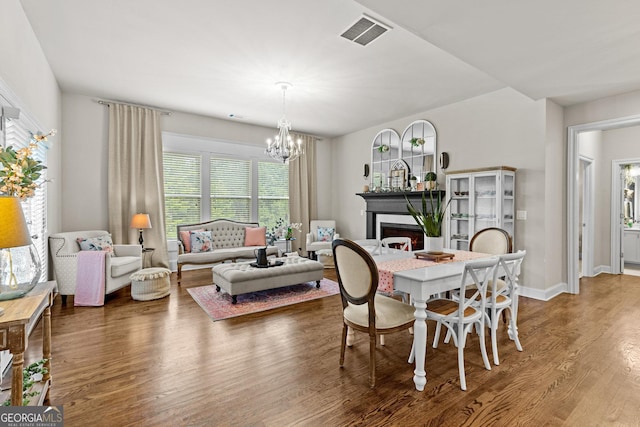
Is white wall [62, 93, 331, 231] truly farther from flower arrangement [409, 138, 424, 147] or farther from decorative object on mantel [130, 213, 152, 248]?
flower arrangement [409, 138, 424, 147]

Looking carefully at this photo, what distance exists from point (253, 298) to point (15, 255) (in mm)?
2748

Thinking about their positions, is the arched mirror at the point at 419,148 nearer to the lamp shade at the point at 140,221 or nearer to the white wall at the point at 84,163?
the lamp shade at the point at 140,221

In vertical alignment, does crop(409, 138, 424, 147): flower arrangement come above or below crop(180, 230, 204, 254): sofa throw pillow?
above

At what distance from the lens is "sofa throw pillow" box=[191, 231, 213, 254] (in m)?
5.34

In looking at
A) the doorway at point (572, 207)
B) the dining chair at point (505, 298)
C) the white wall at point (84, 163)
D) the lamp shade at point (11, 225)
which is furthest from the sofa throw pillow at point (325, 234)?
the lamp shade at point (11, 225)

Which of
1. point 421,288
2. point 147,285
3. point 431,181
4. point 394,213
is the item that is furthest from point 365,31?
point 147,285

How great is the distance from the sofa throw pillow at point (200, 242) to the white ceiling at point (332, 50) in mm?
2234

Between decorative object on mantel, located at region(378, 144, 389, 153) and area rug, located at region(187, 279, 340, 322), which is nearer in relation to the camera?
area rug, located at region(187, 279, 340, 322)

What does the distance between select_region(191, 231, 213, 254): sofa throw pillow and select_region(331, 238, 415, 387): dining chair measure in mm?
3678

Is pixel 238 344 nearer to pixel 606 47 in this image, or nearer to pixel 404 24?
pixel 404 24

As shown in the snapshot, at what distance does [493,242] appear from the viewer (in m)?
3.32

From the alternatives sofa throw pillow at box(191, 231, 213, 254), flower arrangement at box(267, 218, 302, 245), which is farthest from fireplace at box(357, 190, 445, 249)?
sofa throw pillow at box(191, 231, 213, 254)

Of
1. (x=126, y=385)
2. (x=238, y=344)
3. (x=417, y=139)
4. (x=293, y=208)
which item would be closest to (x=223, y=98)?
(x=293, y=208)

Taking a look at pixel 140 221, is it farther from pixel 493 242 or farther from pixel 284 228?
pixel 493 242
